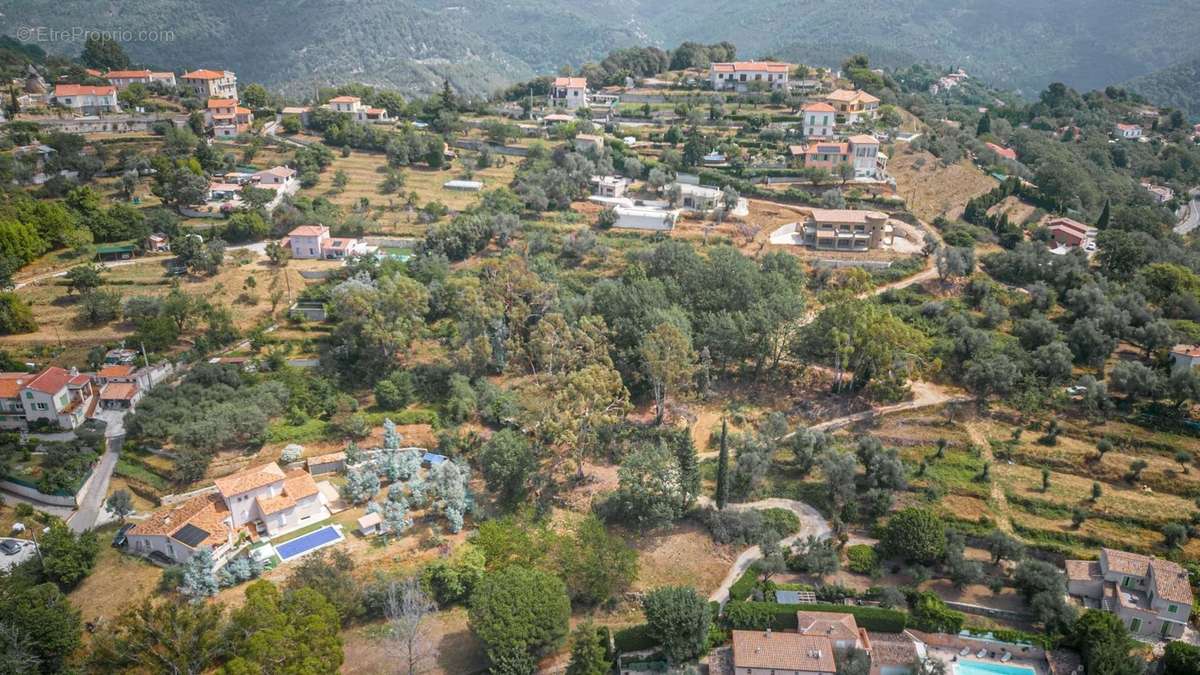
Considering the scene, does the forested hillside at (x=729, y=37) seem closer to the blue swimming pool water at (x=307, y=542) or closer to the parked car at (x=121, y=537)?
the parked car at (x=121, y=537)

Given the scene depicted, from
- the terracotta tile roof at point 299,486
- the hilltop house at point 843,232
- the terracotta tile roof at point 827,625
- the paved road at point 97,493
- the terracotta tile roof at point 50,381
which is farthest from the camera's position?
the hilltop house at point 843,232

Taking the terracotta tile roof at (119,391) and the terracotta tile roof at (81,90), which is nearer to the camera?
the terracotta tile roof at (119,391)

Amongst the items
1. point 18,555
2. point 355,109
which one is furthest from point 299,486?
point 355,109

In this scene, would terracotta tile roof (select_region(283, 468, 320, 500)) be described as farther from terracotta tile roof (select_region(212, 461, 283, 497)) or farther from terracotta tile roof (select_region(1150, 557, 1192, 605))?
terracotta tile roof (select_region(1150, 557, 1192, 605))

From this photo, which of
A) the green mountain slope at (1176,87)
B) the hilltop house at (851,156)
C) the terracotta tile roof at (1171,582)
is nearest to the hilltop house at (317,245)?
the hilltop house at (851,156)

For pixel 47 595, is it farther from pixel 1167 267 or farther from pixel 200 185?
pixel 1167 267

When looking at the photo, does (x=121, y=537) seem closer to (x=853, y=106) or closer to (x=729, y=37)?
(x=853, y=106)
